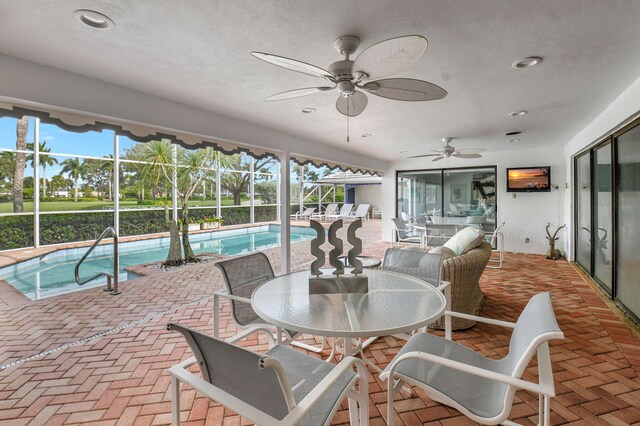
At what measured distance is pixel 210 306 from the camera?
3596 millimetres

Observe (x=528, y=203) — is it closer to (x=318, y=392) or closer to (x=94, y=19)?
(x=318, y=392)

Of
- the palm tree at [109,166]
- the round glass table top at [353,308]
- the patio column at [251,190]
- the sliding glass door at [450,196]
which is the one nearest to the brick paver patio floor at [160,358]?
the round glass table top at [353,308]

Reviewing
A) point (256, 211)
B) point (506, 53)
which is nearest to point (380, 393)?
point (506, 53)

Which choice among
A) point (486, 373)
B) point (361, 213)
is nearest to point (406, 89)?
point (486, 373)

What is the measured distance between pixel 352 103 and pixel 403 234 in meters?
5.97

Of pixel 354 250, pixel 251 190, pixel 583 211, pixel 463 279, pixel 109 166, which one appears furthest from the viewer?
pixel 251 190

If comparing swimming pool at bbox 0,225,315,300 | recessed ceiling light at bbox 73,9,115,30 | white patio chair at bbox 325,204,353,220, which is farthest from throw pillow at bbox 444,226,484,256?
white patio chair at bbox 325,204,353,220

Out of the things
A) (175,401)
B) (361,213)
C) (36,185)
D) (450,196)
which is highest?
(36,185)

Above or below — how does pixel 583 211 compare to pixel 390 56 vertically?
below

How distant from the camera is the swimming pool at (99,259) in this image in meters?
5.01

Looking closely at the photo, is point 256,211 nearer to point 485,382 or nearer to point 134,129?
point 134,129

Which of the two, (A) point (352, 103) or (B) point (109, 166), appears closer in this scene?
(A) point (352, 103)

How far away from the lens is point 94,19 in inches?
71.4

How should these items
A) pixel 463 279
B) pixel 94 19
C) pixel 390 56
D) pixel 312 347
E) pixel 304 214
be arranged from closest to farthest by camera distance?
pixel 390 56 → pixel 94 19 → pixel 312 347 → pixel 463 279 → pixel 304 214
